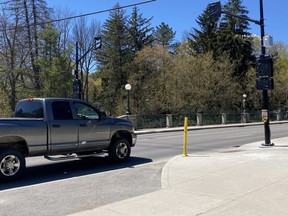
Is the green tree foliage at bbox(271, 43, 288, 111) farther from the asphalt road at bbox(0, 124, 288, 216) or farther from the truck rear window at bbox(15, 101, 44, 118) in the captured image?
the truck rear window at bbox(15, 101, 44, 118)

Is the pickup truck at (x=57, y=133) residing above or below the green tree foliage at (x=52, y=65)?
below

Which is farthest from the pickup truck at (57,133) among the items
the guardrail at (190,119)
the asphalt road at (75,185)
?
the guardrail at (190,119)

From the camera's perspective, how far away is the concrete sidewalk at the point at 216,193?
19.6 ft

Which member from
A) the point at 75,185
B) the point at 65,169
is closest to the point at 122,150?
the point at 65,169

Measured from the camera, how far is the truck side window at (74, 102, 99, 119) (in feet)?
35.3

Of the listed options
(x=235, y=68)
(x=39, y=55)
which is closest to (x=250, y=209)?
(x=39, y=55)

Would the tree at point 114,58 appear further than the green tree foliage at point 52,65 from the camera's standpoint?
Yes

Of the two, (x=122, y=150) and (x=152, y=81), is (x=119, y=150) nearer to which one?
(x=122, y=150)

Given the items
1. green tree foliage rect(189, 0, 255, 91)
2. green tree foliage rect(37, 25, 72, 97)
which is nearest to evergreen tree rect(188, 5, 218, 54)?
green tree foliage rect(189, 0, 255, 91)

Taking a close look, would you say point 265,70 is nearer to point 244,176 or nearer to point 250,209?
point 244,176

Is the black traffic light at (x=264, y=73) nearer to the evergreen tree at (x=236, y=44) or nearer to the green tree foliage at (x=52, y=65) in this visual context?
the green tree foliage at (x=52, y=65)

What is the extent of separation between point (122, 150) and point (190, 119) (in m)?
27.3

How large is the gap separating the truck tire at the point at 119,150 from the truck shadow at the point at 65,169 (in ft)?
0.67

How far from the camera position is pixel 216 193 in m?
7.04
